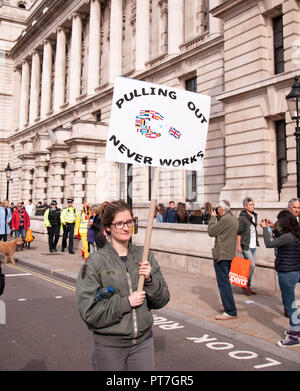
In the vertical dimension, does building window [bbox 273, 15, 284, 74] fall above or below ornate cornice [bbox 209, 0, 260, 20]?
below

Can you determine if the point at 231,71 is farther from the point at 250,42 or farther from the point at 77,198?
the point at 77,198

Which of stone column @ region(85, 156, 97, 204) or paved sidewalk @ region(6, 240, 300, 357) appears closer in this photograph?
paved sidewalk @ region(6, 240, 300, 357)

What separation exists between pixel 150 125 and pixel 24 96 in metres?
51.4

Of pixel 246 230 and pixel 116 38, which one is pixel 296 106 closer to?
pixel 246 230

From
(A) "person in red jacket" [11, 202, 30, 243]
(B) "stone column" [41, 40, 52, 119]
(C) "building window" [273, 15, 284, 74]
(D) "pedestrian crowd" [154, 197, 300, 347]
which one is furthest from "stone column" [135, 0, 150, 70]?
(D) "pedestrian crowd" [154, 197, 300, 347]

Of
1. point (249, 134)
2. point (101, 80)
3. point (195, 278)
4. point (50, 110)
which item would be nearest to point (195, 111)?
point (195, 278)

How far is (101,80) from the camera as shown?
34594 mm

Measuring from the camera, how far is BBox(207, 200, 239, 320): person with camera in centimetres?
650

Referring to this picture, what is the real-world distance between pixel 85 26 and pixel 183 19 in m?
17.1

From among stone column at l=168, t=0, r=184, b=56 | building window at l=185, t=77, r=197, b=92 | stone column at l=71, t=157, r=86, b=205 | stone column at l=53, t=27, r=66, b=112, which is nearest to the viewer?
building window at l=185, t=77, r=197, b=92

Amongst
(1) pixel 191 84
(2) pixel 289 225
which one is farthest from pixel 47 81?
(2) pixel 289 225

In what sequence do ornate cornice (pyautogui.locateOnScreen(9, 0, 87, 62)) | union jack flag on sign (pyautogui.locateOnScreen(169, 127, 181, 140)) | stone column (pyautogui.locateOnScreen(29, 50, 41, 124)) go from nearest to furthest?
1. union jack flag on sign (pyautogui.locateOnScreen(169, 127, 181, 140))
2. ornate cornice (pyautogui.locateOnScreen(9, 0, 87, 62))
3. stone column (pyautogui.locateOnScreen(29, 50, 41, 124))

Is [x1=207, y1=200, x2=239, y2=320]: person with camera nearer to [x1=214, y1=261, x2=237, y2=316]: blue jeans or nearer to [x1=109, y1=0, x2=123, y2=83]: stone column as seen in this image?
[x1=214, y1=261, x2=237, y2=316]: blue jeans

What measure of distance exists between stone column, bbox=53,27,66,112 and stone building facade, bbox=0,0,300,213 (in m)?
0.12
